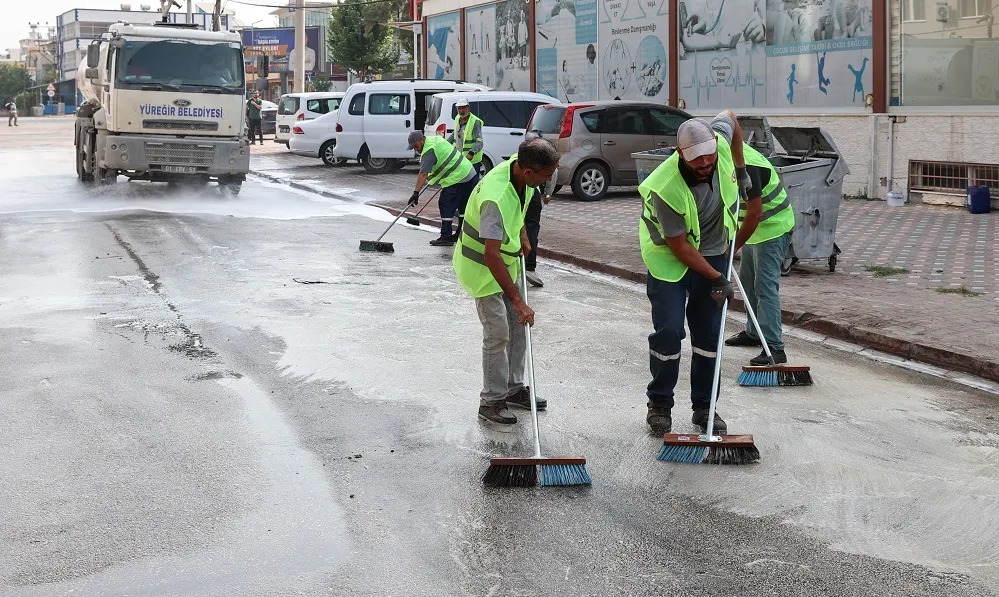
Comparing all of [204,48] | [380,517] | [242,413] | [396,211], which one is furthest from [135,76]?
[380,517]

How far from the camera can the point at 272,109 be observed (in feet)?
154

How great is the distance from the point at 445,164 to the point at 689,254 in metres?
7.87

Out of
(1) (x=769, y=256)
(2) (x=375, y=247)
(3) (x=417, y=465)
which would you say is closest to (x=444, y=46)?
(2) (x=375, y=247)

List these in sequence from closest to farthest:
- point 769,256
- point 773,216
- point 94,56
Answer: point 773,216
point 769,256
point 94,56

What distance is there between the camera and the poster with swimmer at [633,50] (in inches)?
982

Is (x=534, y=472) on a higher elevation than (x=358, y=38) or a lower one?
lower

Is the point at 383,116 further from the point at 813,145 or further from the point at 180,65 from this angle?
the point at 813,145

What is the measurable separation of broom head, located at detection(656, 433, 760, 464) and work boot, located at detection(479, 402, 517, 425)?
102cm

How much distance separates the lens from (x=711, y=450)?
19.0 ft

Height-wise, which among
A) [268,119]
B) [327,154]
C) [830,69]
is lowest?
[327,154]

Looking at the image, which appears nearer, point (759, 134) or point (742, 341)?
point (742, 341)

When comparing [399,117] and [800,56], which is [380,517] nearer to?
[800,56]

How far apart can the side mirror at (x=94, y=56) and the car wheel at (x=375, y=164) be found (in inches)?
268

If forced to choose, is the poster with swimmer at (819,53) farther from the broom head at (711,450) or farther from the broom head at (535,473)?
Result: the broom head at (535,473)
